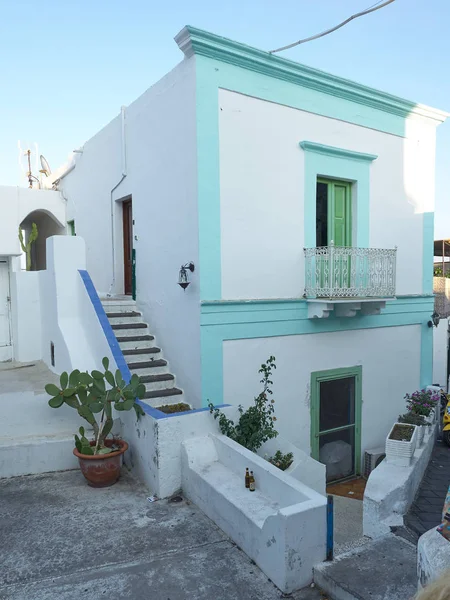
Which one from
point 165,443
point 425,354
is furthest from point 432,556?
point 425,354

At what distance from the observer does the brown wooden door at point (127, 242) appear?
32.1 feet

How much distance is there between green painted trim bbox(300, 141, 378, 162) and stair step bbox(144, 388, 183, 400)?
452cm

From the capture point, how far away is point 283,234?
7.66m

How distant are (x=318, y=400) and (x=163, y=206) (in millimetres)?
4283

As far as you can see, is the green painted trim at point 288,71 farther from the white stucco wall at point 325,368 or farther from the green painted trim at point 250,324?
the white stucco wall at point 325,368

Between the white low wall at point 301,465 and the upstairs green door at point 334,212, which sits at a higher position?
the upstairs green door at point 334,212

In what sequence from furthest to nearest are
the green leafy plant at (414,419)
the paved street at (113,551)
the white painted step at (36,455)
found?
1. the green leafy plant at (414,419)
2. the white painted step at (36,455)
3. the paved street at (113,551)

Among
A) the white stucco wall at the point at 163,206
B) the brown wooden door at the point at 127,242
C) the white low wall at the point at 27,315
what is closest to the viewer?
the white stucco wall at the point at 163,206

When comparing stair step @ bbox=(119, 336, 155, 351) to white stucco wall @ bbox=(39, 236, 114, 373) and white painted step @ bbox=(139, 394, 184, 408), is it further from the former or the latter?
white painted step @ bbox=(139, 394, 184, 408)

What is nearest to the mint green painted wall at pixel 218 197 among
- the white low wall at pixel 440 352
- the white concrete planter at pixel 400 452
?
the white concrete planter at pixel 400 452

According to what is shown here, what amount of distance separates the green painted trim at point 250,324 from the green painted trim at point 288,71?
360 centimetres

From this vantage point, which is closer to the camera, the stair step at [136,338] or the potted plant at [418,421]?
the potted plant at [418,421]

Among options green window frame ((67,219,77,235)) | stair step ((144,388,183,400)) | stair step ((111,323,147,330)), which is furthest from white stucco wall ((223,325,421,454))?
green window frame ((67,219,77,235))

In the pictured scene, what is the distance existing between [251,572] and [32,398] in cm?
484
